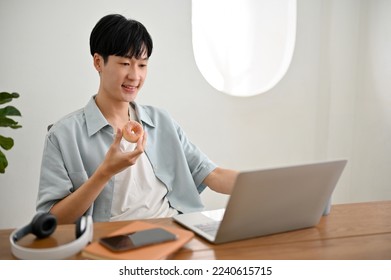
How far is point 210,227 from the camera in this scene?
1.10 meters

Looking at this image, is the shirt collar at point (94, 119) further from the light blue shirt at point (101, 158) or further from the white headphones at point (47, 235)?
the white headphones at point (47, 235)

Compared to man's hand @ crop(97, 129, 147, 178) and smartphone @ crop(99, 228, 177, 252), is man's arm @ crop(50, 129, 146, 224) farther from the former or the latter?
smartphone @ crop(99, 228, 177, 252)

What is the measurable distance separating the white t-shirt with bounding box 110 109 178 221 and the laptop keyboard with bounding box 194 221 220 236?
40 centimetres

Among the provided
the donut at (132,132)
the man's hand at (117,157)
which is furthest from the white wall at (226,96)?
the man's hand at (117,157)

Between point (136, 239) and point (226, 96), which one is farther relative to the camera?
point (226, 96)

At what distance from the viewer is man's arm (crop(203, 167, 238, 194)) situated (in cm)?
155

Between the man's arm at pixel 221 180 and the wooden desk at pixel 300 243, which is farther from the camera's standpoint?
the man's arm at pixel 221 180

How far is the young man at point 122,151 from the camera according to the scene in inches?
53.3

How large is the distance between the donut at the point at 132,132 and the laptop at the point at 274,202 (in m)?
0.34

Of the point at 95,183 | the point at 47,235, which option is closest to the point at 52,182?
the point at 95,183

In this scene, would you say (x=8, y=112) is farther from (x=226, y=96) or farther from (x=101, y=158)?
(x=226, y=96)

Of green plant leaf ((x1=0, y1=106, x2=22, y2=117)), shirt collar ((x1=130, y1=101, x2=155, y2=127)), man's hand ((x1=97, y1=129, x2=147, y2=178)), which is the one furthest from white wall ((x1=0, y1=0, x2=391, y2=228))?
man's hand ((x1=97, y1=129, x2=147, y2=178))

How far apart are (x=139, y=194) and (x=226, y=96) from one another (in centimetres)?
129
